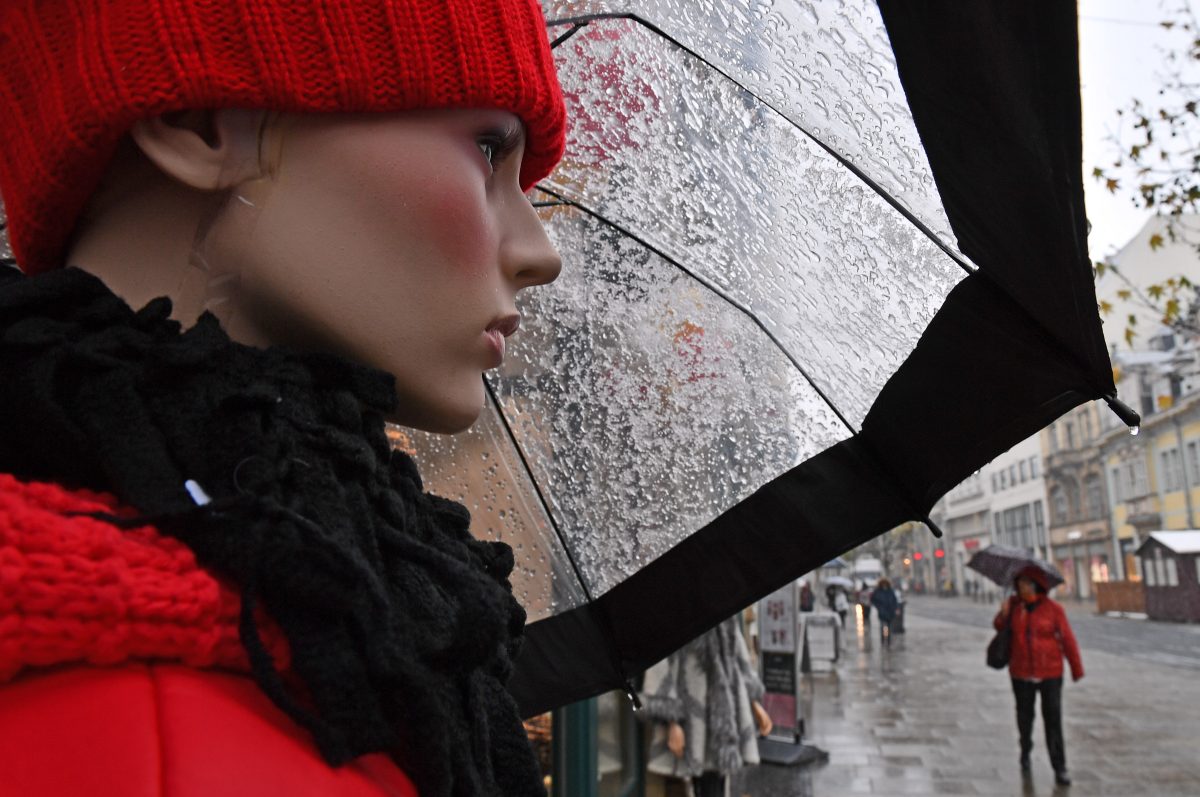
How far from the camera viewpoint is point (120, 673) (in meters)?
0.73

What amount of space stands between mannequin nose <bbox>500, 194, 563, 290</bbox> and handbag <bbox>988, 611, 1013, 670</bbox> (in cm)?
1075

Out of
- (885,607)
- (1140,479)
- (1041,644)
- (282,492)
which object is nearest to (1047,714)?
(1041,644)

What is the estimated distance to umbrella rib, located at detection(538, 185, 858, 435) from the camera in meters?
2.04

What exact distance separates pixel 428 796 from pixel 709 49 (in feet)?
4.26

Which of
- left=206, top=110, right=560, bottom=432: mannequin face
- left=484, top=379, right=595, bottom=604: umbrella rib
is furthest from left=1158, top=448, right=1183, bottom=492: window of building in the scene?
left=206, top=110, right=560, bottom=432: mannequin face

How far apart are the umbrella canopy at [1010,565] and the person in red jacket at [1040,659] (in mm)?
57

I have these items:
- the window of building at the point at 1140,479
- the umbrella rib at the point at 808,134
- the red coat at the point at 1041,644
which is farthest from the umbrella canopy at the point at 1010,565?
the window of building at the point at 1140,479

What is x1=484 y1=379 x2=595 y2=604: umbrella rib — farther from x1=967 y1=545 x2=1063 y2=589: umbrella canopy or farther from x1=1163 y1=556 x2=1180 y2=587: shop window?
x1=1163 y1=556 x2=1180 y2=587: shop window

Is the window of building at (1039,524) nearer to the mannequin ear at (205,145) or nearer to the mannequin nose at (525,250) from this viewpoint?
A: the mannequin nose at (525,250)

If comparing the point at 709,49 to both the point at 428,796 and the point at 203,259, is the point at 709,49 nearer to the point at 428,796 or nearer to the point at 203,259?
the point at 203,259

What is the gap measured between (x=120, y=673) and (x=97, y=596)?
7cm

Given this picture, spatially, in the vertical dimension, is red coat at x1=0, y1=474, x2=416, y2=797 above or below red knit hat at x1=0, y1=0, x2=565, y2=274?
below

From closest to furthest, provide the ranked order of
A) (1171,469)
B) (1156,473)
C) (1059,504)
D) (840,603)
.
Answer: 1. (840,603)
2. (1171,469)
3. (1156,473)
4. (1059,504)

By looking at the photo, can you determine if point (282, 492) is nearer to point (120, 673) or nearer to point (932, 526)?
point (120, 673)
